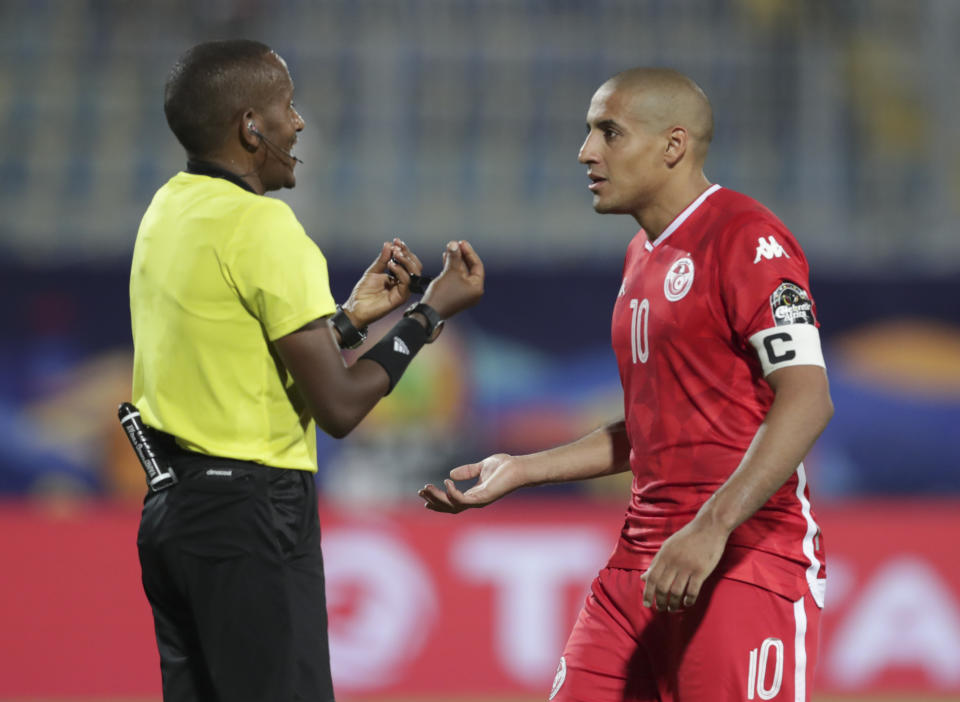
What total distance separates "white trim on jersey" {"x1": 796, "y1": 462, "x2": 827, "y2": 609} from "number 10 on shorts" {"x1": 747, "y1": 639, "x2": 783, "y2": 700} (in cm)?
20

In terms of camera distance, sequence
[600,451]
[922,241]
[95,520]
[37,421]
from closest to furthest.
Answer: [600,451], [95,520], [37,421], [922,241]

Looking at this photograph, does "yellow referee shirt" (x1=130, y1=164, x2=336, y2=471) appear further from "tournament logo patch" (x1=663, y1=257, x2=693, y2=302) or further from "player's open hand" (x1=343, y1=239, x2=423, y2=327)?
"tournament logo patch" (x1=663, y1=257, x2=693, y2=302)

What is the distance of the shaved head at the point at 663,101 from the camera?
3451mm

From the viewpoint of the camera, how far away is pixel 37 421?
892cm

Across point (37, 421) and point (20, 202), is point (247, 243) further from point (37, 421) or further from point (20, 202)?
point (20, 202)

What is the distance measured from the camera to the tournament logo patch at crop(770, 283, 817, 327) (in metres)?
2.98

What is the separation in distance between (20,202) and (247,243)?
9.76 metres

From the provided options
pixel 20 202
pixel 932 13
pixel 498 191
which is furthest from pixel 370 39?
pixel 932 13

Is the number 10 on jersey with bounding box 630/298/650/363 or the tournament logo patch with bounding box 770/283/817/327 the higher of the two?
the tournament logo patch with bounding box 770/283/817/327

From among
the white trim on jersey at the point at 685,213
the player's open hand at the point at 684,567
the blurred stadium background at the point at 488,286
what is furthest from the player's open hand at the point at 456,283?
the blurred stadium background at the point at 488,286

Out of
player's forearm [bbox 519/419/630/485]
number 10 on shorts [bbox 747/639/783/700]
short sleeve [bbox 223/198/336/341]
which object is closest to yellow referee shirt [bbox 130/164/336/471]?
short sleeve [bbox 223/198/336/341]

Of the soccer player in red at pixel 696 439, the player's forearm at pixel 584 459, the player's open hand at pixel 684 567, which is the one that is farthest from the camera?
the player's forearm at pixel 584 459

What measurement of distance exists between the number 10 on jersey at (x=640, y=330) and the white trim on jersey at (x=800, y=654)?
2.40 ft

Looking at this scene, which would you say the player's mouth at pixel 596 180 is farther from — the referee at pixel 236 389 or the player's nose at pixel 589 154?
the referee at pixel 236 389
